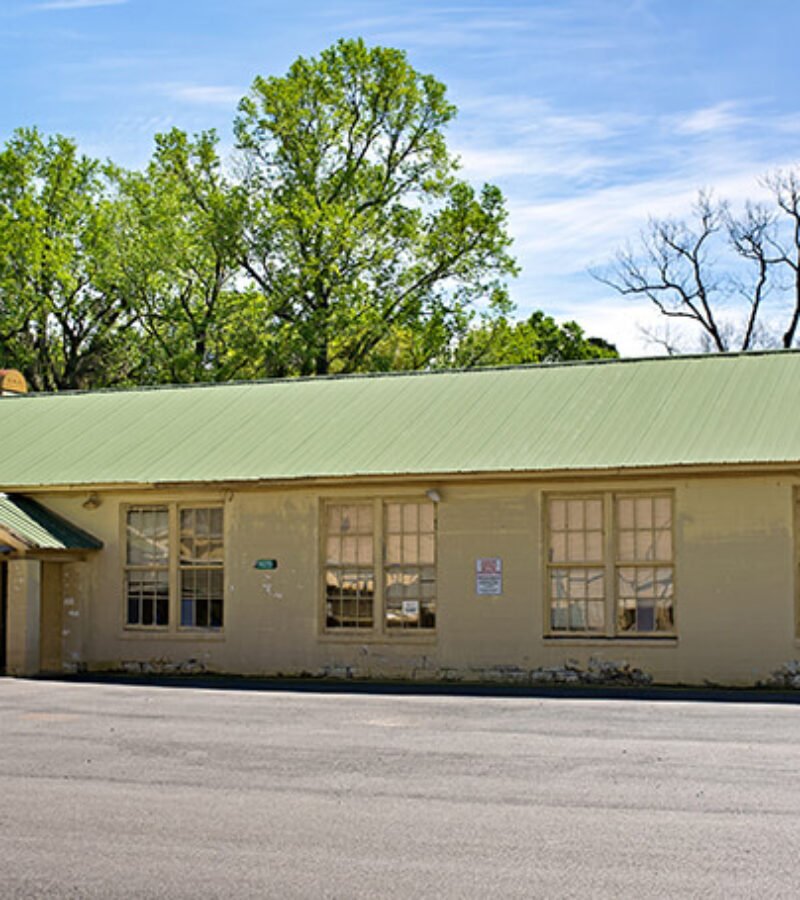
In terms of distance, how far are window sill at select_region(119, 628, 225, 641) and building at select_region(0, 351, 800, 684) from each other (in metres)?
0.03

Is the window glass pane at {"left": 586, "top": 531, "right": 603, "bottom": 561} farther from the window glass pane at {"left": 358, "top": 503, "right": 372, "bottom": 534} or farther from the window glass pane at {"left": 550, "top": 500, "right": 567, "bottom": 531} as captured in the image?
the window glass pane at {"left": 358, "top": 503, "right": 372, "bottom": 534}

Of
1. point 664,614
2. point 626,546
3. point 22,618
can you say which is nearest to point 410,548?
point 626,546

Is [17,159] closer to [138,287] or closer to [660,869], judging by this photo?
[138,287]

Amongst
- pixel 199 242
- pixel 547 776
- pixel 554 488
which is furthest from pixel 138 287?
pixel 547 776

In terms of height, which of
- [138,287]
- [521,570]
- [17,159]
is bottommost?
[521,570]

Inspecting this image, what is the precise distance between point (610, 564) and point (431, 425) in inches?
169

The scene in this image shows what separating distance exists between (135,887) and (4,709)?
32.1 ft

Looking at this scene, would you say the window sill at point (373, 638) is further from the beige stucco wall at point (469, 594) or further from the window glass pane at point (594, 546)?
the window glass pane at point (594, 546)

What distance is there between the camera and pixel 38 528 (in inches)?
915

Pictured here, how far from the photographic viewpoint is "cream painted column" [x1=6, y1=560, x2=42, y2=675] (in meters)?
22.8

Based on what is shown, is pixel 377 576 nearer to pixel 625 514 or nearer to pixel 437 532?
pixel 437 532

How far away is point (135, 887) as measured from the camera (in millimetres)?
8039

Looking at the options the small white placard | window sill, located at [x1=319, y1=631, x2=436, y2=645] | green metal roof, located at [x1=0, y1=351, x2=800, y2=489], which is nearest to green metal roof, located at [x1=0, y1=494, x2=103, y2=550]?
green metal roof, located at [x1=0, y1=351, x2=800, y2=489]

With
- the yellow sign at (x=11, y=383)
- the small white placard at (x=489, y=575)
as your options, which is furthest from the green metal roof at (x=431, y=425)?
the yellow sign at (x=11, y=383)
